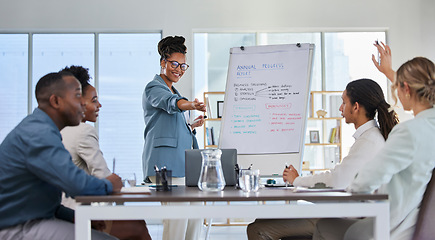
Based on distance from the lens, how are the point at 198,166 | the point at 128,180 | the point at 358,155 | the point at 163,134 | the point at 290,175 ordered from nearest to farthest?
1. the point at 128,180
2. the point at 358,155
3. the point at 198,166
4. the point at 290,175
5. the point at 163,134

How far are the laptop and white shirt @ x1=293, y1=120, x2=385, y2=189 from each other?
419 millimetres

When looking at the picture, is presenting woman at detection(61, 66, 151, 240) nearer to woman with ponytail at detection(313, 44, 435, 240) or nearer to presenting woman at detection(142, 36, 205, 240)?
presenting woman at detection(142, 36, 205, 240)

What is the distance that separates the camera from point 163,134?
10.9 feet

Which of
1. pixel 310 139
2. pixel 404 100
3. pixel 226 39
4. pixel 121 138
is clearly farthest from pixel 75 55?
pixel 404 100

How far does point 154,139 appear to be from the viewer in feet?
10.9

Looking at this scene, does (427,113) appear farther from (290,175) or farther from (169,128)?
(169,128)

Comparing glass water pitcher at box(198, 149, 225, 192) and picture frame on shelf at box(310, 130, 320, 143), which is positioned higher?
picture frame on shelf at box(310, 130, 320, 143)

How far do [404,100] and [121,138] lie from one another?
4.87 meters

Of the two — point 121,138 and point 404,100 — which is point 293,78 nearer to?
point 404,100

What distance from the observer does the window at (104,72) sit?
6.58 metres

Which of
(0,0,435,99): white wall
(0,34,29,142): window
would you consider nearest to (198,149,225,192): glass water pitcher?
(0,0,435,99): white wall

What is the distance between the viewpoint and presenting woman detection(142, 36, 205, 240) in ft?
10.7

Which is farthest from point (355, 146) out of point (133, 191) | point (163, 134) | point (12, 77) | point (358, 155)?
point (12, 77)

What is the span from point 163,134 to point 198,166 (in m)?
0.66
